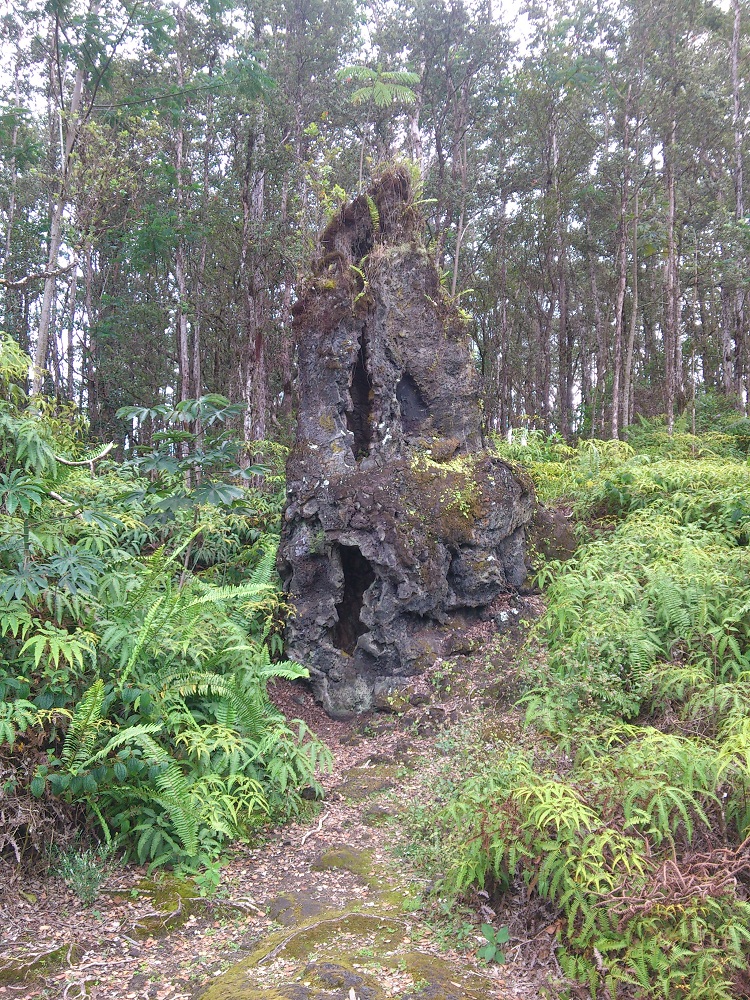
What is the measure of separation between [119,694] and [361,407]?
16.2 feet

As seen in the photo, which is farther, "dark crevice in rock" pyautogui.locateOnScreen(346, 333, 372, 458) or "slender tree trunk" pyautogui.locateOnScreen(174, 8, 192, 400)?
"slender tree trunk" pyautogui.locateOnScreen(174, 8, 192, 400)

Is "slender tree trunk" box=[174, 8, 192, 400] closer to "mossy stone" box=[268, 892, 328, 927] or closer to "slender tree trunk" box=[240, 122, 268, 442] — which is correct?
"slender tree trunk" box=[240, 122, 268, 442]

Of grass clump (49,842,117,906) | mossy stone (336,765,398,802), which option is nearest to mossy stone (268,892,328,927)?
grass clump (49,842,117,906)

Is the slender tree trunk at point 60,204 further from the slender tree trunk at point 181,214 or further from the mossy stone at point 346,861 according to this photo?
the mossy stone at point 346,861

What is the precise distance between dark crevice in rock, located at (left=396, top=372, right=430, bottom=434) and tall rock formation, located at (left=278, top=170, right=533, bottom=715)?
16 millimetres

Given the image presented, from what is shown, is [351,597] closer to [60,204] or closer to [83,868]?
[83,868]

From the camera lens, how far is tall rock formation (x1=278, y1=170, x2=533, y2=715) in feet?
24.3

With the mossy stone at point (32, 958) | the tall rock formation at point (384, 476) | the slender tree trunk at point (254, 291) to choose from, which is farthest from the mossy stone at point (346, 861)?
the slender tree trunk at point (254, 291)

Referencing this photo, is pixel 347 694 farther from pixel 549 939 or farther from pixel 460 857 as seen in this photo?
pixel 549 939

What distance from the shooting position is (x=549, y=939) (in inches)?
135

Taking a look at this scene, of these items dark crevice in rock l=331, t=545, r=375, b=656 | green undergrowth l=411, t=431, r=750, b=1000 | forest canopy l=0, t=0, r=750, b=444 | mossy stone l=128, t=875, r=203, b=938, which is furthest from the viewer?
forest canopy l=0, t=0, r=750, b=444

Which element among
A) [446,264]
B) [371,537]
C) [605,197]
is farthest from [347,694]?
[605,197]

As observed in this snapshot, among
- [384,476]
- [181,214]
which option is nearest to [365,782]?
[384,476]

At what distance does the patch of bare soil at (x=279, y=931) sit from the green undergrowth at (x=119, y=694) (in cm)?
27
